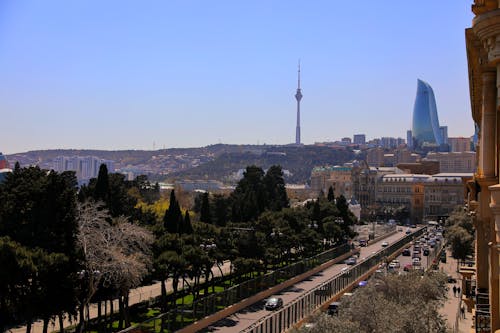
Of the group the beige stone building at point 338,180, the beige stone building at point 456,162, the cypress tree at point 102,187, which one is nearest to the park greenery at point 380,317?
the cypress tree at point 102,187

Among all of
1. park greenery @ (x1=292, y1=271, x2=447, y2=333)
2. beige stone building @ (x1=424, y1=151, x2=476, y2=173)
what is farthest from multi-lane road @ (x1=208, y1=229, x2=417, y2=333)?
beige stone building @ (x1=424, y1=151, x2=476, y2=173)

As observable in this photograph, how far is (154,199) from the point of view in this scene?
306ft

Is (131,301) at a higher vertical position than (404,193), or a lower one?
lower

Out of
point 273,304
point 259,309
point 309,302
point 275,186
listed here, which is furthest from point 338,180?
point 309,302

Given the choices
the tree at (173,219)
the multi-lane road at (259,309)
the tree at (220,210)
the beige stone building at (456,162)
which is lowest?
the multi-lane road at (259,309)

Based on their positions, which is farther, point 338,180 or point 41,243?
point 338,180

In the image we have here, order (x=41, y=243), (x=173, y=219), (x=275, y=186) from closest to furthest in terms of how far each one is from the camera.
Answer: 1. (x=41, y=243)
2. (x=173, y=219)
3. (x=275, y=186)

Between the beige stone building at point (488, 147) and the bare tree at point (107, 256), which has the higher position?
the beige stone building at point (488, 147)

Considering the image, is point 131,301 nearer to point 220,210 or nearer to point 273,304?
point 273,304

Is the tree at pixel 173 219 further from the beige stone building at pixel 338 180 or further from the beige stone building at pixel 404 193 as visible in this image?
the beige stone building at pixel 338 180

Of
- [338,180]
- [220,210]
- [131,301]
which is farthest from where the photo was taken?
[338,180]

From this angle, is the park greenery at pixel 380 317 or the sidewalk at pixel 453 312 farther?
the sidewalk at pixel 453 312

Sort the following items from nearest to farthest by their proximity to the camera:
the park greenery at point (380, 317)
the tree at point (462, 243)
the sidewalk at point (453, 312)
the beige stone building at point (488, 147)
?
the beige stone building at point (488, 147) → the park greenery at point (380, 317) → the sidewalk at point (453, 312) → the tree at point (462, 243)

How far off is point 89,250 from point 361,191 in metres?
117
